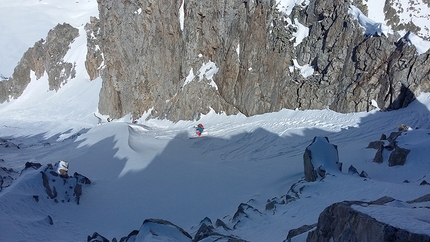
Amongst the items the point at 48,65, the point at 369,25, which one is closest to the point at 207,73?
the point at 369,25

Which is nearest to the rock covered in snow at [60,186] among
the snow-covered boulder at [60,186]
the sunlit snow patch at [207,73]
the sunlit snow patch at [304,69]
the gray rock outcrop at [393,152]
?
the snow-covered boulder at [60,186]

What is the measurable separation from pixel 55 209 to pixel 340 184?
1072 centimetres

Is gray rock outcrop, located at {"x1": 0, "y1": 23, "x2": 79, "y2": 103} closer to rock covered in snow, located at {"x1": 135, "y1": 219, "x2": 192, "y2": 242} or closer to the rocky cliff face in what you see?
the rocky cliff face

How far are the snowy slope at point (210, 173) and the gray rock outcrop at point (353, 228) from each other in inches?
7.8

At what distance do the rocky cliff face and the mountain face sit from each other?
0.07 metres

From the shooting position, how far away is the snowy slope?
11688 mm

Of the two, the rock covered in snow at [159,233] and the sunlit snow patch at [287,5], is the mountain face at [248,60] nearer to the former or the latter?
the sunlit snow patch at [287,5]

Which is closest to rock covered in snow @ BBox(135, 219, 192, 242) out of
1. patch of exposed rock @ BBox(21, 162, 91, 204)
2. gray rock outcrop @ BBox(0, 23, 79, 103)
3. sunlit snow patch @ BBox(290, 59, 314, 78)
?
patch of exposed rock @ BBox(21, 162, 91, 204)

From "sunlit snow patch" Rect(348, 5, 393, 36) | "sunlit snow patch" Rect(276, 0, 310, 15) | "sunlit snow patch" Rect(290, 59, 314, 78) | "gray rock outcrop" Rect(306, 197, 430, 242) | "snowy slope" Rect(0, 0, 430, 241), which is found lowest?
"snowy slope" Rect(0, 0, 430, 241)

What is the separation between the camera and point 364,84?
23750 mm

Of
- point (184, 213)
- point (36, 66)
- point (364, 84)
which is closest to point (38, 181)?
point (184, 213)

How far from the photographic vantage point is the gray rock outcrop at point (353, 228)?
4367 millimetres

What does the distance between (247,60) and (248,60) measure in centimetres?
9

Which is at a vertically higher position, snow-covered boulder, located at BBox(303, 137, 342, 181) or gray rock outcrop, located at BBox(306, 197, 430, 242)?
gray rock outcrop, located at BBox(306, 197, 430, 242)
